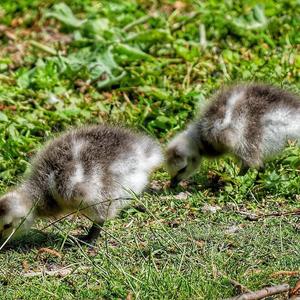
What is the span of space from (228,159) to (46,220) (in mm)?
1465

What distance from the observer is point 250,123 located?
5.84m

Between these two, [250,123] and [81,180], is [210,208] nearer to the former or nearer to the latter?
[250,123]

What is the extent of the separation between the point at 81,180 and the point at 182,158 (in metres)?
1.18

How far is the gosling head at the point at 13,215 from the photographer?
5.03 m

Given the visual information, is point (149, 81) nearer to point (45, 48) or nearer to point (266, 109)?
point (45, 48)

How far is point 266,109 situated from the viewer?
5828mm

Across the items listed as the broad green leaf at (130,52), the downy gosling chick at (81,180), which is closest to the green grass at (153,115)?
the broad green leaf at (130,52)

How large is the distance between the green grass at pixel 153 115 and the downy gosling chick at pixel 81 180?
144 mm

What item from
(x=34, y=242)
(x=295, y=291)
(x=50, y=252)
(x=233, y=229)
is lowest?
(x=233, y=229)

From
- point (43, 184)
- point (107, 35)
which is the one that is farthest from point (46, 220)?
point (107, 35)

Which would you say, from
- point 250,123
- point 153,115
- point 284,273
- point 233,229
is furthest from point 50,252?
point 153,115

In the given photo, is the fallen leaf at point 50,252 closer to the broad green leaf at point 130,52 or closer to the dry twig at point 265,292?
the dry twig at point 265,292

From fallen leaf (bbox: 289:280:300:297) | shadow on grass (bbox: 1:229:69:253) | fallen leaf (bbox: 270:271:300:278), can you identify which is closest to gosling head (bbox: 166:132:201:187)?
shadow on grass (bbox: 1:229:69:253)

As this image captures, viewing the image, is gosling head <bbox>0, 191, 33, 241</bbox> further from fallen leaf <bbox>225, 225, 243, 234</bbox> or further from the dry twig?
the dry twig
